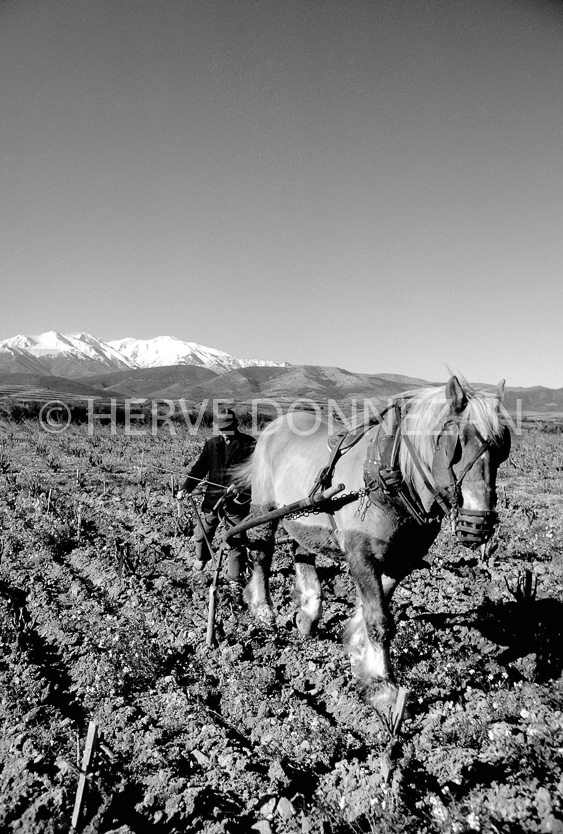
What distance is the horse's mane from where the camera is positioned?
281 centimetres

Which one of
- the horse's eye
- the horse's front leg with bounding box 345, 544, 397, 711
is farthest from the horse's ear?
the horse's front leg with bounding box 345, 544, 397, 711

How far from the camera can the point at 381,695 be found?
3164mm

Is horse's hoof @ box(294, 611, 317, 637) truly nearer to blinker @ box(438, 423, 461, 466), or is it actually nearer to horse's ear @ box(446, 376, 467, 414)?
blinker @ box(438, 423, 461, 466)

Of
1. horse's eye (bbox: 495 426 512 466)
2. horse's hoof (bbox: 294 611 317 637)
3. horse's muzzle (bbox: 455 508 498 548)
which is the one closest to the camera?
horse's muzzle (bbox: 455 508 498 548)

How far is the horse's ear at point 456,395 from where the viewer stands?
288 centimetres

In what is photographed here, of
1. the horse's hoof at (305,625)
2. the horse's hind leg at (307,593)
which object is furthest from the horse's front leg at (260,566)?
the horse's hoof at (305,625)

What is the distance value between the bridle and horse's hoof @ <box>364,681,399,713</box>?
1232 mm

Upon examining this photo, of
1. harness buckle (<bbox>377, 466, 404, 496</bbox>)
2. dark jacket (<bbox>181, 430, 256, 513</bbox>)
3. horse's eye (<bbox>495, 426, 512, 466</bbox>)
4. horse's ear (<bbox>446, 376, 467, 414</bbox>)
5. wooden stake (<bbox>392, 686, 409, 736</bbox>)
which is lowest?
wooden stake (<bbox>392, 686, 409, 736</bbox>)

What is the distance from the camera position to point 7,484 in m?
10.0

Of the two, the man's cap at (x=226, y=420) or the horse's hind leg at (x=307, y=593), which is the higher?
the man's cap at (x=226, y=420)

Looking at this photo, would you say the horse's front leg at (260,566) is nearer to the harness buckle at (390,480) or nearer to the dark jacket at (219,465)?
the dark jacket at (219,465)

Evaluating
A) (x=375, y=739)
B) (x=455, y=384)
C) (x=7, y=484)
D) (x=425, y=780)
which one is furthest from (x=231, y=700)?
(x=7, y=484)

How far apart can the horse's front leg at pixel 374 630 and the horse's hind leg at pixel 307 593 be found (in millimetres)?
909

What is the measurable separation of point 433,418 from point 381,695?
6.60ft
